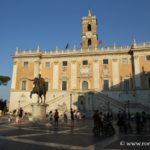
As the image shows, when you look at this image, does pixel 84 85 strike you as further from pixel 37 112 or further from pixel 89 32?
pixel 37 112

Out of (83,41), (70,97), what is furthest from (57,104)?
(83,41)

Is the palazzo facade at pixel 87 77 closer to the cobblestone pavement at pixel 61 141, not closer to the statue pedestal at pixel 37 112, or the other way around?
the statue pedestal at pixel 37 112

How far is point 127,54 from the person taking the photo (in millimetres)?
41969

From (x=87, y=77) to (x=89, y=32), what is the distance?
47.4 ft

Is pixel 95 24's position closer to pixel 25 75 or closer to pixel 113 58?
pixel 113 58

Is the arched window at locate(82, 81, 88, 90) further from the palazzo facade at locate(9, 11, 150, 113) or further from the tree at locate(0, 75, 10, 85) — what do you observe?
the tree at locate(0, 75, 10, 85)

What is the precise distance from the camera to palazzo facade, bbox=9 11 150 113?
3816 cm

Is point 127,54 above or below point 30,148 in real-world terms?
above

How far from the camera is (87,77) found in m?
42.4

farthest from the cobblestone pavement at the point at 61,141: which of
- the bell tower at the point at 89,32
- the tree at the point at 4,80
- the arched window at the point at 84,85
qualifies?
the tree at the point at 4,80

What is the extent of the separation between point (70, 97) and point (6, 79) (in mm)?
23555

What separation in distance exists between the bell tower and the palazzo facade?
7.49m

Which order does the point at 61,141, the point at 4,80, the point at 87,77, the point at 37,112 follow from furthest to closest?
the point at 4,80 → the point at 87,77 → the point at 37,112 → the point at 61,141

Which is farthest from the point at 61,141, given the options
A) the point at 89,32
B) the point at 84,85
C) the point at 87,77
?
the point at 89,32
